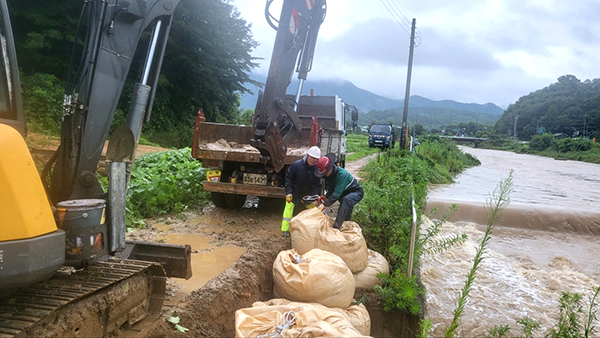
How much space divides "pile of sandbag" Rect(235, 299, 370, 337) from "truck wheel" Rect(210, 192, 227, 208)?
478 cm

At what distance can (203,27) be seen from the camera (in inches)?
717

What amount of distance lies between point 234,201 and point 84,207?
4818 millimetres

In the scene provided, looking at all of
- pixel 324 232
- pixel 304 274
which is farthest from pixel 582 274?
pixel 304 274

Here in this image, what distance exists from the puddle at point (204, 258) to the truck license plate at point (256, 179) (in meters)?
1.38

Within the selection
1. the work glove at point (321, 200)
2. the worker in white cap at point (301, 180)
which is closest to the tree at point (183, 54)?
the worker in white cap at point (301, 180)

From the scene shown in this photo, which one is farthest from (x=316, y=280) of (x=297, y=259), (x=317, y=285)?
(x=297, y=259)

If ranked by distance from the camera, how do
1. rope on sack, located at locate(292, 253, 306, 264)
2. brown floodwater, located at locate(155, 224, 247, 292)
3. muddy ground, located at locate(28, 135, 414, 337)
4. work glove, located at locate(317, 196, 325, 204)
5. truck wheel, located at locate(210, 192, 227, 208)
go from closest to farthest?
muddy ground, located at locate(28, 135, 414, 337) < rope on sack, located at locate(292, 253, 306, 264) < brown floodwater, located at locate(155, 224, 247, 292) < work glove, located at locate(317, 196, 325, 204) < truck wheel, located at locate(210, 192, 227, 208)

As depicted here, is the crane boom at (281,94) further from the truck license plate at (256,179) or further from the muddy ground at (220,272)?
the muddy ground at (220,272)

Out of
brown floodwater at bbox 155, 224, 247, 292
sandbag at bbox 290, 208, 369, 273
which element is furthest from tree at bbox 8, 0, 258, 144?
sandbag at bbox 290, 208, 369, 273

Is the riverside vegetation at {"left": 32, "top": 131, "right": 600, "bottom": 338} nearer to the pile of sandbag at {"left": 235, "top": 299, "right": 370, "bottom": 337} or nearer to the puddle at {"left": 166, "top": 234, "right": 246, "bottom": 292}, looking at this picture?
the puddle at {"left": 166, "top": 234, "right": 246, "bottom": 292}

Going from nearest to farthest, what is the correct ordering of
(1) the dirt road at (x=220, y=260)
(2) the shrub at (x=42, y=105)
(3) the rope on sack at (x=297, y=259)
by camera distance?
(1) the dirt road at (x=220, y=260) < (3) the rope on sack at (x=297, y=259) < (2) the shrub at (x=42, y=105)

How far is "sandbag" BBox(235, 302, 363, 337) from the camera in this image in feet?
8.16

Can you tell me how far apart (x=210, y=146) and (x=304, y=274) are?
4.11 metres

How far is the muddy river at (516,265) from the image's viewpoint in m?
5.40
